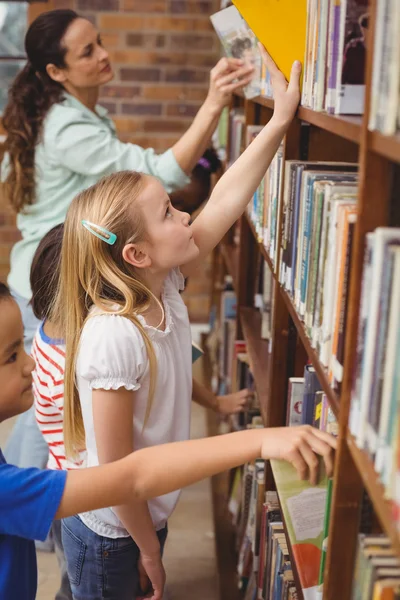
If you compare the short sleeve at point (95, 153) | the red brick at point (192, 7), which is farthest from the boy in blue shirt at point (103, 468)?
→ the red brick at point (192, 7)

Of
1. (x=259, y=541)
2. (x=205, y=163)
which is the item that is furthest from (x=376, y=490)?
(x=205, y=163)

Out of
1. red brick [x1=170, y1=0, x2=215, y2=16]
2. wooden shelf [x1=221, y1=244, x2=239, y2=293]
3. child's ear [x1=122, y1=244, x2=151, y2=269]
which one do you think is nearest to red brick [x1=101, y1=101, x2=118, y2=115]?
red brick [x1=170, y1=0, x2=215, y2=16]

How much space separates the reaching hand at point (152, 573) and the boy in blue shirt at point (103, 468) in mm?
336

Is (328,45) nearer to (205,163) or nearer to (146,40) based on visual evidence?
(205,163)

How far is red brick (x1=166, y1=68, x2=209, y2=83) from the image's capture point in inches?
149

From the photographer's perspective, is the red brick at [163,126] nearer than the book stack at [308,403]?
No

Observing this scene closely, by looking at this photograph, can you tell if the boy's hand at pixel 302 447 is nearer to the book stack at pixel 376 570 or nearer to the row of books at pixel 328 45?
the book stack at pixel 376 570

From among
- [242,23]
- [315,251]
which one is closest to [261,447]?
[315,251]

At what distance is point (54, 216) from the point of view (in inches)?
93.5

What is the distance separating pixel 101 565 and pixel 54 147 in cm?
134

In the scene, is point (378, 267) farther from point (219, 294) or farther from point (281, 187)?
point (219, 294)

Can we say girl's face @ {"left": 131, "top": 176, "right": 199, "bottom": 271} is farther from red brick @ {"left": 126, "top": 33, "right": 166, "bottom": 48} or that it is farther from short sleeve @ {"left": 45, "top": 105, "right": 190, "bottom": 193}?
red brick @ {"left": 126, "top": 33, "right": 166, "bottom": 48}

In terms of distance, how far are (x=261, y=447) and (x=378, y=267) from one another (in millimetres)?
385

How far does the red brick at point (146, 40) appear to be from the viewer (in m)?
3.72
